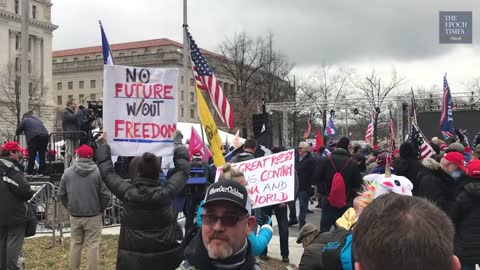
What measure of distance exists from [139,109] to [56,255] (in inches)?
199

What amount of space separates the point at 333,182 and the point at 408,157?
1214mm

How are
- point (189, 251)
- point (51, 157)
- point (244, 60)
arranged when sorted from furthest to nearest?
point (244, 60) → point (51, 157) → point (189, 251)

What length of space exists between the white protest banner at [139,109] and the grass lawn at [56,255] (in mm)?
3393

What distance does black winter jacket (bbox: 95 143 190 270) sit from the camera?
188 inches

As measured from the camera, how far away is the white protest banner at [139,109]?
18.3 feet

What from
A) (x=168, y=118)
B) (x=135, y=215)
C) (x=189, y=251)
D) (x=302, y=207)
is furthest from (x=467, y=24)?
(x=189, y=251)

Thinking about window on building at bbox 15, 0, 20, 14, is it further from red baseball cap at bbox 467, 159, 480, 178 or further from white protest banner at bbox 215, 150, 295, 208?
red baseball cap at bbox 467, 159, 480, 178

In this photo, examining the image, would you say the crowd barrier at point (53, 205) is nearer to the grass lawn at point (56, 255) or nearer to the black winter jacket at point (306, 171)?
the grass lawn at point (56, 255)

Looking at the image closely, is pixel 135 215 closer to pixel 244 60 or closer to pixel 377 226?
pixel 377 226

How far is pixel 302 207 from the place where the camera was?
11.1 meters

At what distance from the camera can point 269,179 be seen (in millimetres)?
6879

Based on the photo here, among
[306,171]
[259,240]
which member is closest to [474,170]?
[259,240]

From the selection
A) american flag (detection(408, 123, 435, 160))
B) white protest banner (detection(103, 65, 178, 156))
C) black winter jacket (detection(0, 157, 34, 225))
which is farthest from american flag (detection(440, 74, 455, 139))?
black winter jacket (detection(0, 157, 34, 225))

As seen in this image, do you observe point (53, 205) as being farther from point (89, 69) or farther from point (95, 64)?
point (95, 64)
